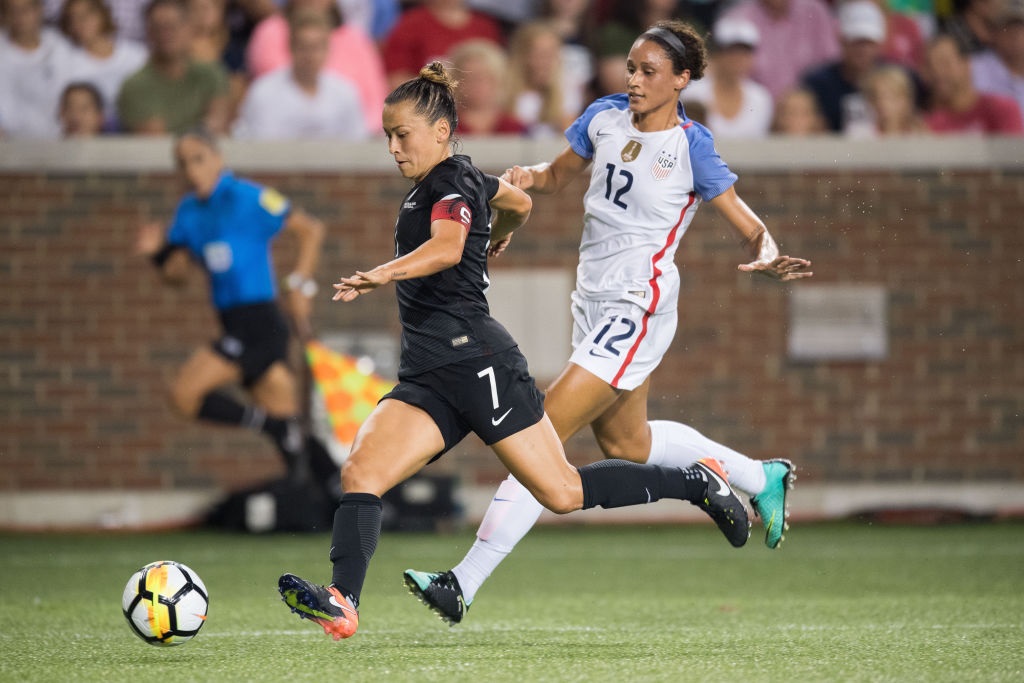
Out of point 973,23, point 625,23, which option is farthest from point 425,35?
point 973,23

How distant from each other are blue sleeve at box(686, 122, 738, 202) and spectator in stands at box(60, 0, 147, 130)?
6791 millimetres

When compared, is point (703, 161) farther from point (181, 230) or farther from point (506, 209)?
point (181, 230)

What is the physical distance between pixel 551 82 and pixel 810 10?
2.49 m

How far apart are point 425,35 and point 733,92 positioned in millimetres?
2474

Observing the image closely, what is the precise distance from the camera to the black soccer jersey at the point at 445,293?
513 centimetres

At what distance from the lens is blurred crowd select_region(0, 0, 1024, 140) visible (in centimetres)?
1152

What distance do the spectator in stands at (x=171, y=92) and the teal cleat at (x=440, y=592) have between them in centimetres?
682

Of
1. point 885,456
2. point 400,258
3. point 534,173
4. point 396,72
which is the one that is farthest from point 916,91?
point 400,258

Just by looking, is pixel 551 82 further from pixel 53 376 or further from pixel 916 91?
pixel 53 376

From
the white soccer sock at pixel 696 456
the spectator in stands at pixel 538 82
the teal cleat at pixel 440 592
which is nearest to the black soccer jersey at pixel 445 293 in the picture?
the teal cleat at pixel 440 592

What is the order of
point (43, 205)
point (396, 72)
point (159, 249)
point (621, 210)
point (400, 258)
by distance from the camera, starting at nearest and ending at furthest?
point (400, 258)
point (621, 210)
point (159, 249)
point (43, 205)
point (396, 72)

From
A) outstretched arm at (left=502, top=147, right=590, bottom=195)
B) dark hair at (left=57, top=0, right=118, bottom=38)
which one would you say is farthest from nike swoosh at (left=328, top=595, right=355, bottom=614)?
dark hair at (left=57, top=0, right=118, bottom=38)

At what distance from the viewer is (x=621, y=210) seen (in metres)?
6.24

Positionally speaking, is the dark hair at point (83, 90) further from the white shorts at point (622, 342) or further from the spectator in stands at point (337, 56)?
the white shorts at point (622, 342)
